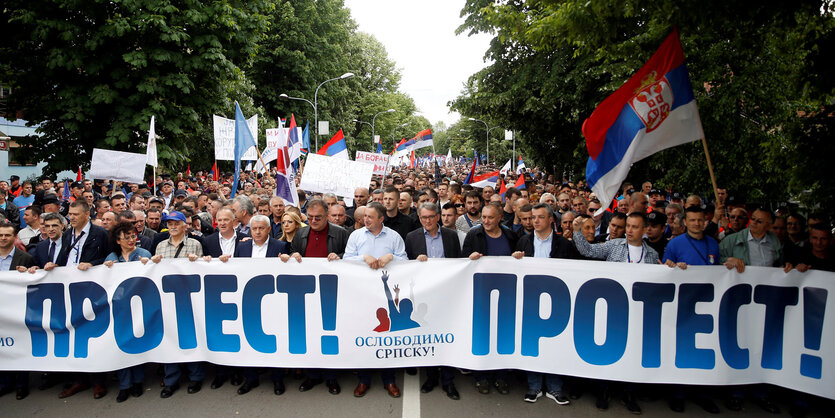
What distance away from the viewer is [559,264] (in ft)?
16.1

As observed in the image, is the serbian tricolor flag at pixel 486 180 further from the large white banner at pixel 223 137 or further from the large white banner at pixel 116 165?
the large white banner at pixel 116 165

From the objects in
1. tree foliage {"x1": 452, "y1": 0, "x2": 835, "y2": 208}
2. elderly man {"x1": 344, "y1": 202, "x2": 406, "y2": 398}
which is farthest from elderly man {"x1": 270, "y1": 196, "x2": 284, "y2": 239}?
tree foliage {"x1": 452, "y1": 0, "x2": 835, "y2": 208}

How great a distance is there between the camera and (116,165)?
995 centimetres

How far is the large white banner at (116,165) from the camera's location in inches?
388

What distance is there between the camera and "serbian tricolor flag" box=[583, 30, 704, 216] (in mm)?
5598

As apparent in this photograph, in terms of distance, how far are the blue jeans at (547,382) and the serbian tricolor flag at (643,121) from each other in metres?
1.88

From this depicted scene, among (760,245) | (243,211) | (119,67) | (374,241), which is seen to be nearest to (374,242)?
(374,241)

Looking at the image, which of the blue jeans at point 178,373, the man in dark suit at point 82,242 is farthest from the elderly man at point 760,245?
the man in dark suit at point 82,242

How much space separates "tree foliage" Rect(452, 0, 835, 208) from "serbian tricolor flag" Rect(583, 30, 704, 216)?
1.53 feet

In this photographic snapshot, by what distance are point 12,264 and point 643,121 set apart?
21.1 feet

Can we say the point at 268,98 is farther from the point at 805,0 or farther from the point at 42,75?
the point at 805,0

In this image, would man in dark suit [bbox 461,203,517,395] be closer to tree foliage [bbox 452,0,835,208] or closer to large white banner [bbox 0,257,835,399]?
large white banner [bbox 0,257,835,399]

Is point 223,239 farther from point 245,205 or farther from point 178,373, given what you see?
point 178,373

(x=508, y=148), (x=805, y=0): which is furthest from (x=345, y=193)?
(x=508, y=148)
